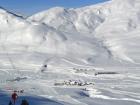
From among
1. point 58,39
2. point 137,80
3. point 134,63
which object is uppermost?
point 58,39

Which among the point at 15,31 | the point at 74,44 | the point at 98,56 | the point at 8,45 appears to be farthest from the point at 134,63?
the point at 15,31

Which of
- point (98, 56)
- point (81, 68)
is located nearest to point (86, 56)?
point (98, 56)

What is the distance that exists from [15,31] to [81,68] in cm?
6207

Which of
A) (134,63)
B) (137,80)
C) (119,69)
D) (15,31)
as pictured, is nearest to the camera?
(137,80)

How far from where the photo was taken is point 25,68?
112188 millimetres

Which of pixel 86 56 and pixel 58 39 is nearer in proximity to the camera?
pixel 86 56

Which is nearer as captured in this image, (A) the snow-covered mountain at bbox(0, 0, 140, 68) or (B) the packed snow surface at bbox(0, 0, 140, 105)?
(B) the packed snow surface at bbox(0, 0, 140, 105)

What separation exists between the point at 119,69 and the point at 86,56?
28564 mm

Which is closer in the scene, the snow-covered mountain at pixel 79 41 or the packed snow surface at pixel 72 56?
the packed snow surface at pixel 72 56

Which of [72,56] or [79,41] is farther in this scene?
[79,41]

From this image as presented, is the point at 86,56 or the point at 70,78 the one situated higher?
the point at 86,56

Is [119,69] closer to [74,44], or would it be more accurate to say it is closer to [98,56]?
[98,56]

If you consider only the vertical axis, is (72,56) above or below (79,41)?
below

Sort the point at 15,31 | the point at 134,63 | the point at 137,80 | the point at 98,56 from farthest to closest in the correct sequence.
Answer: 1. the point at 15,31
2. the point at 98,56
3. the point at 134,63
4. the point at 137,80
